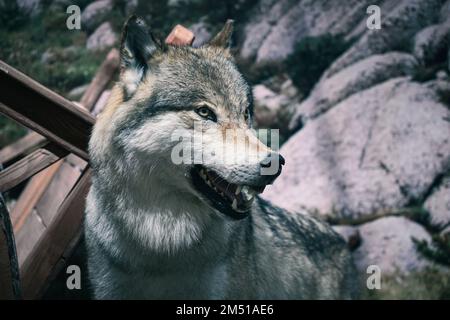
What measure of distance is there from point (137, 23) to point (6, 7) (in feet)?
19.6

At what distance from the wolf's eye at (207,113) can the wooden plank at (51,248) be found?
1.17 m

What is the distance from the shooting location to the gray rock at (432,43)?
20.5ft

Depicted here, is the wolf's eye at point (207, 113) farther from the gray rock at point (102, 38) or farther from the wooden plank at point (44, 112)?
the gray rock at point (102, 38)

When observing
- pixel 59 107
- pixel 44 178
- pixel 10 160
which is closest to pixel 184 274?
pixel 59 107

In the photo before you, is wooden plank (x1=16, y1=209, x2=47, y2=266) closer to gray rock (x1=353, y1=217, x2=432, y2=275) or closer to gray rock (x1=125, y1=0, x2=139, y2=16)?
gray rock (x1=353, y1=217, x2=432, y2=275)

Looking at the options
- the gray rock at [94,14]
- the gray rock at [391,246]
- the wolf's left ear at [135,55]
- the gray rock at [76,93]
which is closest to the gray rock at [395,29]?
the gray rock at [391,246]

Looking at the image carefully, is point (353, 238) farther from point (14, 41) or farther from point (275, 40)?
point (14, 41)

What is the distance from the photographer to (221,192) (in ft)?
9.27

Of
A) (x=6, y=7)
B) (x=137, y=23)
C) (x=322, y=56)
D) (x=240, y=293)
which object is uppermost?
(x=6, y=7)

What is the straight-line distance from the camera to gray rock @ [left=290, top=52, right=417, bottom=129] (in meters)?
6.55

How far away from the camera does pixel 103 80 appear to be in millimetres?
5875

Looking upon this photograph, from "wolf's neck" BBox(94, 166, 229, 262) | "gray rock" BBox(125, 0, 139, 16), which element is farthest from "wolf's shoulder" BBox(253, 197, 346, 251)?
"gray rock" BBox(125, 0, 139, 16)

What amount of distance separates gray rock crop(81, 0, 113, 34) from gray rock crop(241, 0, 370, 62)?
8.53 feet

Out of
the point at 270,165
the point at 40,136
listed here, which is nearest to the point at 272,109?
the point at 40,136
